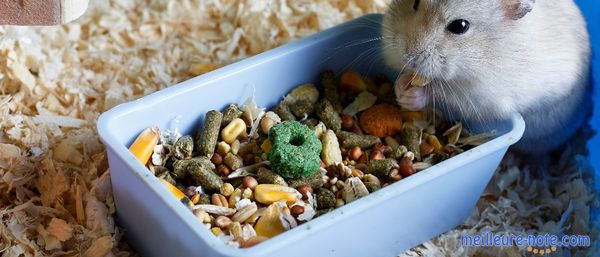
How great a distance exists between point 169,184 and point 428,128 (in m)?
0.82

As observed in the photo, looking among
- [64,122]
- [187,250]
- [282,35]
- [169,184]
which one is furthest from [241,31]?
[187,250]

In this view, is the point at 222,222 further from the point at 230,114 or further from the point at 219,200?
the point at 230,114

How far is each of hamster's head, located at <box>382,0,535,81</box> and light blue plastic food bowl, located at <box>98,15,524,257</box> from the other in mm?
222

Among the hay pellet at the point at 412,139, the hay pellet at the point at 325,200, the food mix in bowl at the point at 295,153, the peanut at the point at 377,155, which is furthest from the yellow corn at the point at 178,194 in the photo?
the hay pellet at the point at 412,139

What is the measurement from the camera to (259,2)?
2912 mm

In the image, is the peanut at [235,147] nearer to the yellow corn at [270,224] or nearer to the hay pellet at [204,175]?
the hay pellet at [204,175]

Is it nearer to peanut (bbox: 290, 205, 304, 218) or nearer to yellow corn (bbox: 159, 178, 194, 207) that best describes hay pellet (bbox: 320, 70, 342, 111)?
peanut (bbox: 290, 205, 304, 218)

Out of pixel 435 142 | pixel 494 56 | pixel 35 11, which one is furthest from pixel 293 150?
pixel 35 11

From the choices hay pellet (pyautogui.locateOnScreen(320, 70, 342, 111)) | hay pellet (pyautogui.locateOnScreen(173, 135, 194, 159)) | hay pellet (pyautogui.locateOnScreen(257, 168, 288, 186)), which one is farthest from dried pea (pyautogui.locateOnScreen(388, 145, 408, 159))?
hay pellet (pyautogui.locateOnScreen(173, 135, 194, 159))

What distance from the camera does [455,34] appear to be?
210 cm

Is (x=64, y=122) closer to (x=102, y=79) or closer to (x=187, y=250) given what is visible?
(x=102, y=79)

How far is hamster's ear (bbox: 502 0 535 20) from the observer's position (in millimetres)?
2061

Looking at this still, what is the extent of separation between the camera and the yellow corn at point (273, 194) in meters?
2.02

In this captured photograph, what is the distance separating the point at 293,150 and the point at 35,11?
2.40 ft
